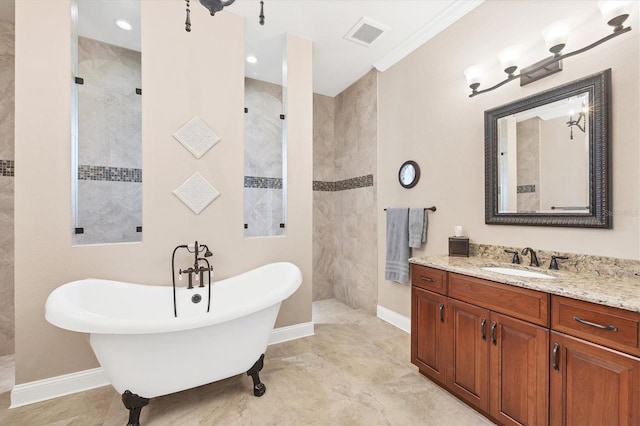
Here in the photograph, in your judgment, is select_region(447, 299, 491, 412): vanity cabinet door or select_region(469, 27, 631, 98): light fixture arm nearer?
select_region(469, 27, 631, 98): light fixture arm

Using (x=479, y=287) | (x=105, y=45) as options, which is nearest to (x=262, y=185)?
(x=105, y=45)

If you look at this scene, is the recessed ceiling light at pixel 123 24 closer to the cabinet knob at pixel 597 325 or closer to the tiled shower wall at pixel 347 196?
the tiled shower wall at pixel 347 196

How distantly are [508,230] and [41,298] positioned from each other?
326 centimetres

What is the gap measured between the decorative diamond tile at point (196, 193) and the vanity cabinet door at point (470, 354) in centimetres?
200

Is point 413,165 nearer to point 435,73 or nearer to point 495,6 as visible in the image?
point 435,73

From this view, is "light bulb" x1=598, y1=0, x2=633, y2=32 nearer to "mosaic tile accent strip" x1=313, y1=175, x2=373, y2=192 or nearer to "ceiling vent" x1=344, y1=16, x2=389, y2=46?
"ceiling vent" x1=344, y1=16, x2=389, y2=46

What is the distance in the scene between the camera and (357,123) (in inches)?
141

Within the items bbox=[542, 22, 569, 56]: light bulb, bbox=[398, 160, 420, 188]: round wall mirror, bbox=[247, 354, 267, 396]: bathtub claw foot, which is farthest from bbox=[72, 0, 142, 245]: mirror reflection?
bbox=[542, 22, 569, 56]: light bulb

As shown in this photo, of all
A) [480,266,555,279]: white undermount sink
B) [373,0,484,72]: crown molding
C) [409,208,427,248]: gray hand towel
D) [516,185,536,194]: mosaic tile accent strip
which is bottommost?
[480,266,555,279]: white undermount sink

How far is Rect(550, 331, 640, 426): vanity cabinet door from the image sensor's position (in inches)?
41.7

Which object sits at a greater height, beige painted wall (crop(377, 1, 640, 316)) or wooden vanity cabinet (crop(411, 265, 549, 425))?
beige painted wall (crop(377, 1, 640, 316))

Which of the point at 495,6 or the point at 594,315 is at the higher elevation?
the point at 495,6

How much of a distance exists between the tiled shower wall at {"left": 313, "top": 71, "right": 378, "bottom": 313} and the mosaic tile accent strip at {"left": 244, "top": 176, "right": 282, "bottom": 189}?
835 mm

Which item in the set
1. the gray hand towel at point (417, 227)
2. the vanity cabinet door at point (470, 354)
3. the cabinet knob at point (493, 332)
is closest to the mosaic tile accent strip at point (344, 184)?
the gray hand towel at point (417, 227)
